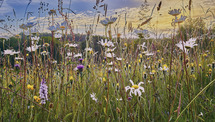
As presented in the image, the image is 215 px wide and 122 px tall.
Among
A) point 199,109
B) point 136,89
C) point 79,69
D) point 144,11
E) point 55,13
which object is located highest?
point 144,11

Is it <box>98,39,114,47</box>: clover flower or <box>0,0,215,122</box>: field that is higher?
<box>98,39,114,47</box>: clover flower

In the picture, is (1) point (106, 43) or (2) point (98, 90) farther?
(2) point (98, 90)

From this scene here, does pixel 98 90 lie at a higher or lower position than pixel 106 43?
lower

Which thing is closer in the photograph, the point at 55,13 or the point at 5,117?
the point at 5,117

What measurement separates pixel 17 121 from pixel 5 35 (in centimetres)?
139

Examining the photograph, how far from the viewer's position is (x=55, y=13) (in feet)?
5.70

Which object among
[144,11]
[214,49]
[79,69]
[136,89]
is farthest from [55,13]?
[214,49]

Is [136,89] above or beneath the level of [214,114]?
above

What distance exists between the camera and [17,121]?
46.0 inches

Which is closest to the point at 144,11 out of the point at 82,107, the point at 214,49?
the point at 82,107

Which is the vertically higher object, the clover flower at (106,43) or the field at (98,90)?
the clover flower at (106,43)

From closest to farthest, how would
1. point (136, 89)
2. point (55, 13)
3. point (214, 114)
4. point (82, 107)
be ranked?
point (136, 89) < point (214, 114) < point (82, 107) < point (55, 13)

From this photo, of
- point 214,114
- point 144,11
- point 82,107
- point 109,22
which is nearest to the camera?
point 109,22

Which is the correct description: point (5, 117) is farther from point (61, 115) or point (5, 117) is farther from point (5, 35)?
point (5, 35)
